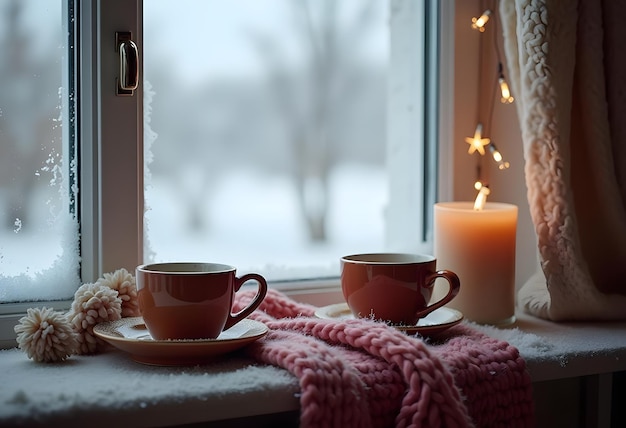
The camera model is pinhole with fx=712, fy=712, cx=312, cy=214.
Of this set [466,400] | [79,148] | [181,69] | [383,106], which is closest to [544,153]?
[383,106]

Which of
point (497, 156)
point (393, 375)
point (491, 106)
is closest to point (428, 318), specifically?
point (393, 375)

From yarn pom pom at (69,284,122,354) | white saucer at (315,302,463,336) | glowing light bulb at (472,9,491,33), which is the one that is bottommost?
white saucer at (315,302,463,336)

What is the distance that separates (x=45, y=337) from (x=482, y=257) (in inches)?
23.1

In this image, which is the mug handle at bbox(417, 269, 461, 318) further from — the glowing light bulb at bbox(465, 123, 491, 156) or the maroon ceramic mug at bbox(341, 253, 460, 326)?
the glowing light bulb at bbox(465, 123, 491, 156)

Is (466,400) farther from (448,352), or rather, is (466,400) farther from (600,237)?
(600,237)

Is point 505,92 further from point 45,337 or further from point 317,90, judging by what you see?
point 45,337

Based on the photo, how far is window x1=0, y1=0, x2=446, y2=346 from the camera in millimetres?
948

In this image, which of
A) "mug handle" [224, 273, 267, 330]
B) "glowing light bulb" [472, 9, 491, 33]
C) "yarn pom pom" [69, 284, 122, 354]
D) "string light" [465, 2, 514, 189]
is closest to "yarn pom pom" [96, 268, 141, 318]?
"yarn pom pom" [69, 284, 122, 354]

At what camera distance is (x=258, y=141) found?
1131mm

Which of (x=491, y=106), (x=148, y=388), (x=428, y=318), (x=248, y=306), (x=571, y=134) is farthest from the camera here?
(x=491, y=106)

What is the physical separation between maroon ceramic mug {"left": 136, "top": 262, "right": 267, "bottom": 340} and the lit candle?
368mm

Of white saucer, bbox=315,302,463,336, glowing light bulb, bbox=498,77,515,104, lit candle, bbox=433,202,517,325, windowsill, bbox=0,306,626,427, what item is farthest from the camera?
glowing light bulb, bbox=498,77,515,104

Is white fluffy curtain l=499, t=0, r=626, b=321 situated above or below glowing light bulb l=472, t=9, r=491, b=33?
below

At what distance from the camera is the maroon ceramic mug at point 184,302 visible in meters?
0.77
